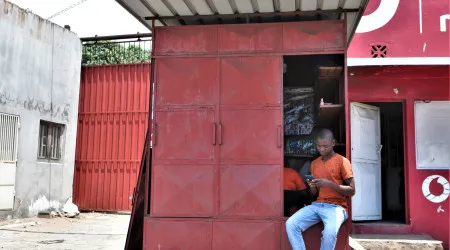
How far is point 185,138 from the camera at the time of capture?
5727mm

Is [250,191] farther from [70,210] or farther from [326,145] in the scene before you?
[70,210]

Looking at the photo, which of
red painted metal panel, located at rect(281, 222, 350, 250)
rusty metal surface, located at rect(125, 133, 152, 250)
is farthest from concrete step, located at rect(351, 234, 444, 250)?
rusty metal surface, located at rect(125, 133, 152, 250)

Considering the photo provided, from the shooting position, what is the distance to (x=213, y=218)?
18.2ft

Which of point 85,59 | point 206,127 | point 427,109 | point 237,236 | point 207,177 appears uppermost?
point 85,59

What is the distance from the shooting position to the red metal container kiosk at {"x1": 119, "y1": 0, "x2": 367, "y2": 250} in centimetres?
551

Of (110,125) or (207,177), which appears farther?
(110,125)

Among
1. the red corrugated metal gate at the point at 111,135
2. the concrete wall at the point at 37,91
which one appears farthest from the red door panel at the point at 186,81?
the red corrugated metal gate at the point at 111,135

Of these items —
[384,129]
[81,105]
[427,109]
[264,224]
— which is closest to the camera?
[264,224]

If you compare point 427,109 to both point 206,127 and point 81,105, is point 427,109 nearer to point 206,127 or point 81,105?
point 206,127

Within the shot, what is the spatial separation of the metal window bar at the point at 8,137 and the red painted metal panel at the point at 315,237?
744 cm

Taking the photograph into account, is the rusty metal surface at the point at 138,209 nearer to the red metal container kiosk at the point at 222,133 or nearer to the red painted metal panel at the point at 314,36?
the red metal container kiosk at the point at 222,133

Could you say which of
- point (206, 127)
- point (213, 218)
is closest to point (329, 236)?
point (213, 218)

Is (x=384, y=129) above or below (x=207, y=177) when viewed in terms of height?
above

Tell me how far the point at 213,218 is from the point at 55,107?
799cm
